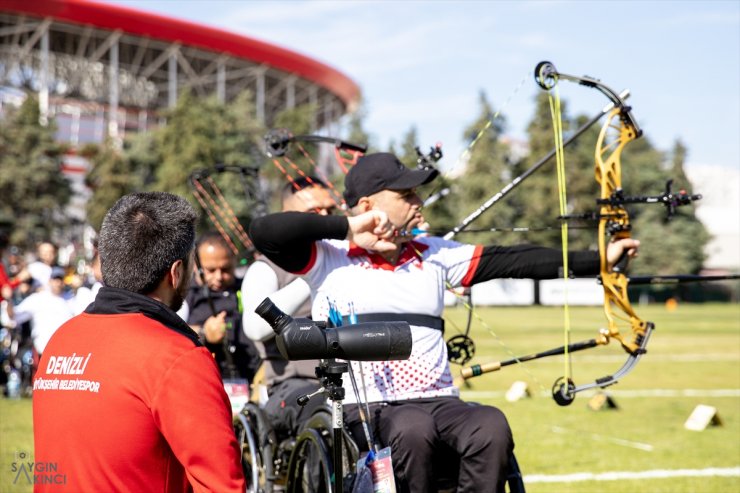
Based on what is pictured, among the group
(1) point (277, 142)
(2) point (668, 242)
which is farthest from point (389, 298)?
(2) point (668, 242)

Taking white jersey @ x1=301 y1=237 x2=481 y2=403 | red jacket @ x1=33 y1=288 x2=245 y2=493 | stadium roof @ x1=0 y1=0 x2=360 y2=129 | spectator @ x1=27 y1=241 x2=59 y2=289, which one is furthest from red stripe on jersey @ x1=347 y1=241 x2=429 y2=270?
stadium roof @ x1=0 y1=0 x2=360 y2=129

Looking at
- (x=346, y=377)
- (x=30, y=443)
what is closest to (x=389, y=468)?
(x=346, y=377)

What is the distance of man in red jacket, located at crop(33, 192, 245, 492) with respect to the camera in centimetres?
247

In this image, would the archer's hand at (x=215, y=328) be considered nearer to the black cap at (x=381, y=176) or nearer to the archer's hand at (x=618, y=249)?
the black cap at (x=381, y=176)

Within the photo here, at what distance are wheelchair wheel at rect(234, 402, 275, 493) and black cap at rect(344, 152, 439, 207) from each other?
157cm

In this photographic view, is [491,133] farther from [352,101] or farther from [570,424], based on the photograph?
[570,424]

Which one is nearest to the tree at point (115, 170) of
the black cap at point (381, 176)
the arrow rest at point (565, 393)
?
the black cap at point (381, 176)

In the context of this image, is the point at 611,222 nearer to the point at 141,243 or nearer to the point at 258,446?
the point at 258,446

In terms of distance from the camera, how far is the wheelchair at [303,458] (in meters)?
4.12

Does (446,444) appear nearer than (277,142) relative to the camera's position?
Yes

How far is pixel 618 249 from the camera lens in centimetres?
480

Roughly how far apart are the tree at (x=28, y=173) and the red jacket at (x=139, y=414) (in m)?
52.1

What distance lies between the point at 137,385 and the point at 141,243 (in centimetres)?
42

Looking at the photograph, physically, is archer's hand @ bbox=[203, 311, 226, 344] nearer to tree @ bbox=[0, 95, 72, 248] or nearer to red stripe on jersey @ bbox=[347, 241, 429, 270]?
red stripe on jersey @ bbox=[347, 241, 429, 270]
